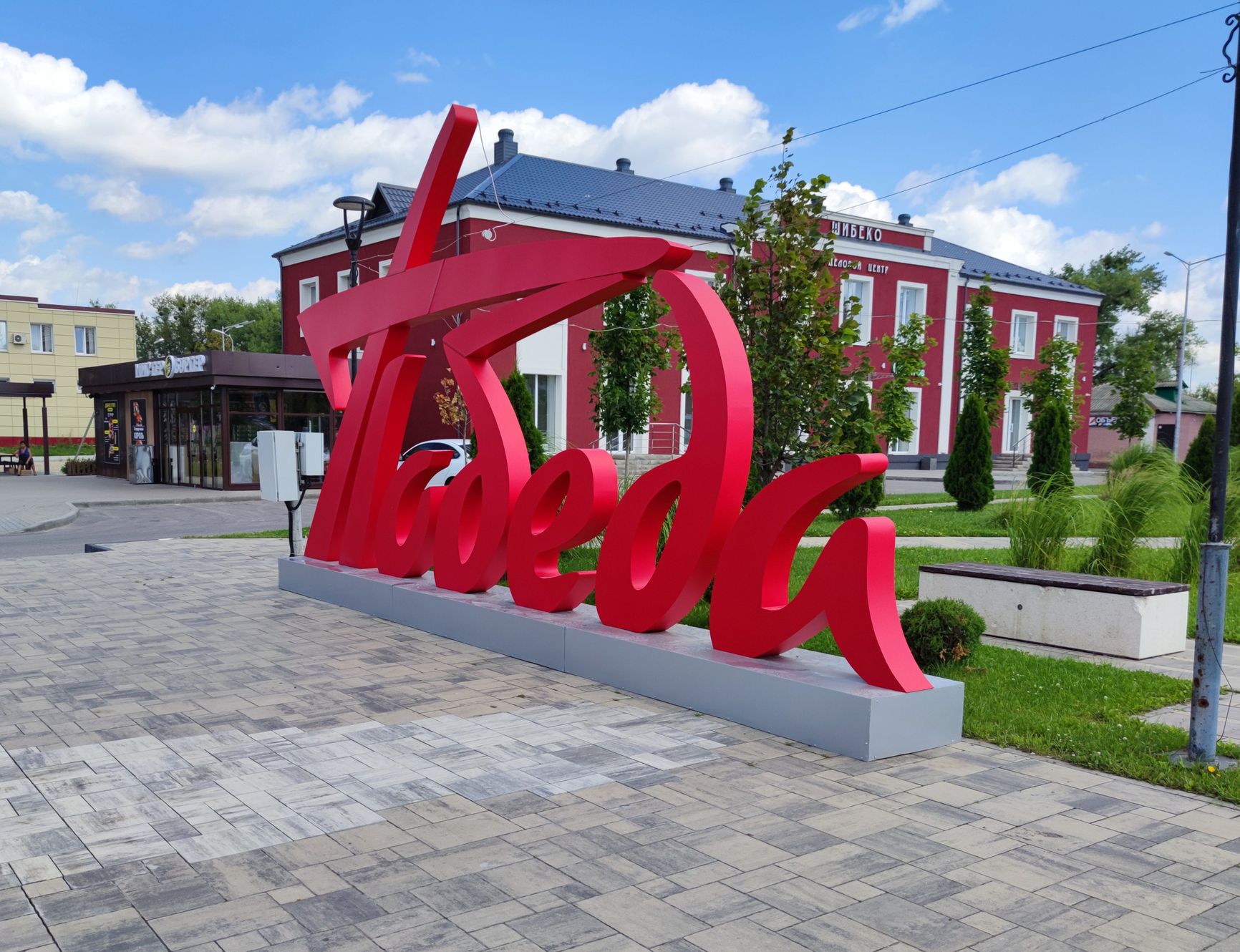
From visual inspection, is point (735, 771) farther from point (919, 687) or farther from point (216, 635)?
point (216, 635)

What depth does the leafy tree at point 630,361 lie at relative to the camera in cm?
2214

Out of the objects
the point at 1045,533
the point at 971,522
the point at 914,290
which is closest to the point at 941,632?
the point at 1045,533

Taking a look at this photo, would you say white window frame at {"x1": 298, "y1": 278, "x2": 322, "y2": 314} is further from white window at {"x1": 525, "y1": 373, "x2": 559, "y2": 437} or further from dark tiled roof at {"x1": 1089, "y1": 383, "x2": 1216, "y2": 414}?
dark tiled roof at {"x1": 1089, "y1": 383, "x2": 1216, "y2": 414}

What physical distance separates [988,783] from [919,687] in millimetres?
723

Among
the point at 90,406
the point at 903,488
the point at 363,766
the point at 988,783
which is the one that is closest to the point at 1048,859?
the point at 988,783

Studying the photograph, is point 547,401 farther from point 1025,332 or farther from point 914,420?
point 1025,332

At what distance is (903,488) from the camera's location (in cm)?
2953

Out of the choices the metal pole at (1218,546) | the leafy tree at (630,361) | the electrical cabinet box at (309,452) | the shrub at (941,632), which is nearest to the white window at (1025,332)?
the leafy tree at (630,361)

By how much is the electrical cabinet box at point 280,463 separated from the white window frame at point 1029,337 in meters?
33.6

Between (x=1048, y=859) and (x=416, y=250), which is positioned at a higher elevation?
(x=416, y=250)

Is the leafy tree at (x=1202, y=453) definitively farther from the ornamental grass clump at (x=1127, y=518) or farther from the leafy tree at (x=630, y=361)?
the leafy tree at (x=630, y=361)

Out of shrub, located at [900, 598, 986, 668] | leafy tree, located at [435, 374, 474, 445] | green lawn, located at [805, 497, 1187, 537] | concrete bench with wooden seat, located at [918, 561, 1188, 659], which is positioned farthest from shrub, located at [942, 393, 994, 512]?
shrub, located at [900, 598, 986, 668]

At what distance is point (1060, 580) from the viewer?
8.95 meters

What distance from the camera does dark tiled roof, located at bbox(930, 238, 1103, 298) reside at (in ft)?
127
